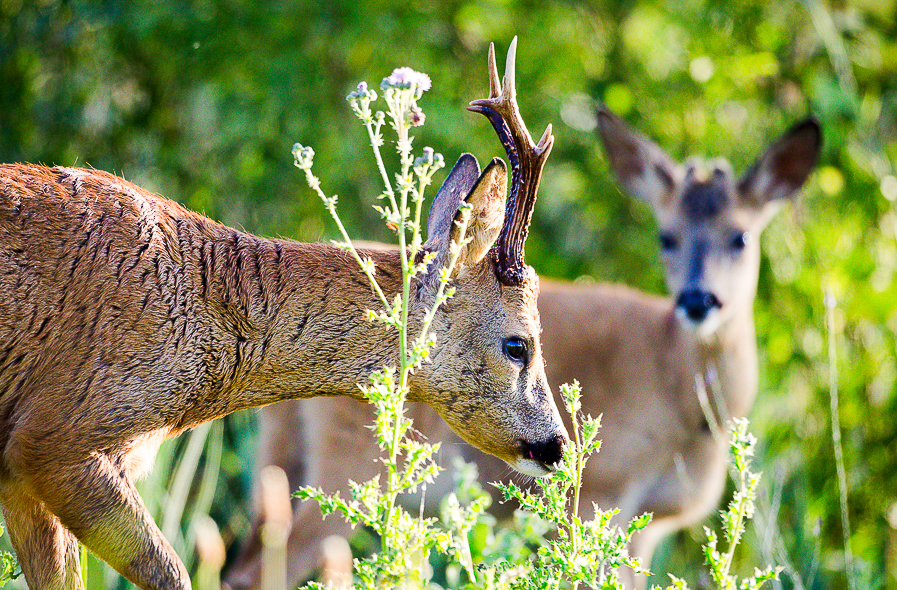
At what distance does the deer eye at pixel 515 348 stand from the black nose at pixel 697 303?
247 centimetres

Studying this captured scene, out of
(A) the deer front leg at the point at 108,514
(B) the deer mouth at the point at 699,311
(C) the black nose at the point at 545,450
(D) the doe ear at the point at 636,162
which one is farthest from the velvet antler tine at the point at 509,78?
(D) the doe ear at the point at 636,162

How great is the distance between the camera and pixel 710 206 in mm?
5488

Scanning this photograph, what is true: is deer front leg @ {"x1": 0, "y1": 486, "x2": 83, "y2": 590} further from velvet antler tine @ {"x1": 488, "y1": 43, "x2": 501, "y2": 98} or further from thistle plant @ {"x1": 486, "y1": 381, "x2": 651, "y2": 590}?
velvet antler tine @ {"x1": 488, "y1": 43, "x2": 501, "y2": 98}

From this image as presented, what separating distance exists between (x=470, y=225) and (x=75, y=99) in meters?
4.87

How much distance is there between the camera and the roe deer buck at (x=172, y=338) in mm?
2357

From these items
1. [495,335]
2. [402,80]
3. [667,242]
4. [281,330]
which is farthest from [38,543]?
[667,242]

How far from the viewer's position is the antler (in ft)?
8.42

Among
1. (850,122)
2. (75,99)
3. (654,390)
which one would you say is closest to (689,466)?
(654,390)

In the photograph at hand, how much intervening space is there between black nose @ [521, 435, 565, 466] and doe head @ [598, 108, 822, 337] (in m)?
2.49

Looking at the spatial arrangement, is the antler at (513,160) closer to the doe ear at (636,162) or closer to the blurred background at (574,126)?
the blurred background at (574,126)

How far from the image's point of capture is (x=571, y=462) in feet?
7.50

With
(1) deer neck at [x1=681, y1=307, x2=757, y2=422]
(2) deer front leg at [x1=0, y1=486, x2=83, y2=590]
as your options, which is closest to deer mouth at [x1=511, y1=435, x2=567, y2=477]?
(2) deer front leg at [x1=0, y1=486, x2=83, y2=590]

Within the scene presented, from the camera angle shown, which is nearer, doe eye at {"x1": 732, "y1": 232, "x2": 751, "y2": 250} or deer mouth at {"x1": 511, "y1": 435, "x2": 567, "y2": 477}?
deer mouth at {"x1": 511, "y1": 435, "x2": 567, "y2": 477}

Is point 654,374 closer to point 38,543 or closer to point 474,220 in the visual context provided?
point 474,220
